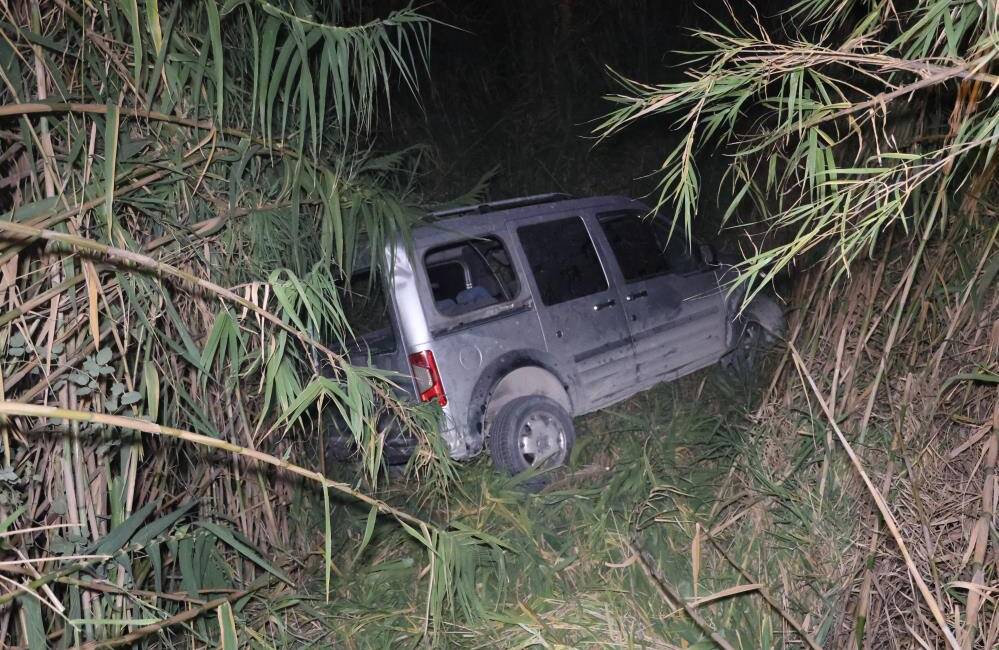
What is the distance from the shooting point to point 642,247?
5.84 meters

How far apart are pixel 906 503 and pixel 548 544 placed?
159 cm

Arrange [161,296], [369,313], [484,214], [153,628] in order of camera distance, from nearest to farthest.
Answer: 1. [153,628]
2. [161,296]
3. [484,214]
4. [369,313]

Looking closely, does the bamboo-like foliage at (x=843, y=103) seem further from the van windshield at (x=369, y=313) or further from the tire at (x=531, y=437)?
the tire at (x=531, y=437)

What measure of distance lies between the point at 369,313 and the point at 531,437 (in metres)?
1.75

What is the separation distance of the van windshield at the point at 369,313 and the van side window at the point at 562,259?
96 cm

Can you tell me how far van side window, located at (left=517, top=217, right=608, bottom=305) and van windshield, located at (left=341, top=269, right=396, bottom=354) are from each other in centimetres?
96

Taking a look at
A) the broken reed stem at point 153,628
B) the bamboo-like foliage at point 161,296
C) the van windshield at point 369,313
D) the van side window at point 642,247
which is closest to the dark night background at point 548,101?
the van side window at point 642,247

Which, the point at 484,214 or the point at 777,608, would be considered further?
the point at 484,214

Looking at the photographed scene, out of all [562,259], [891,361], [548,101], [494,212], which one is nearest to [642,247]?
[562,259]

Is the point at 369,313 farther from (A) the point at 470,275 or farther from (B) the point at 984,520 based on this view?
(B) the point at 984,520

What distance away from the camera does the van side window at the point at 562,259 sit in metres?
5.14

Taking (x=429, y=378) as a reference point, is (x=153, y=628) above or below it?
below

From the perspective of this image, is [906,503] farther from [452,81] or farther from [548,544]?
[452,81]

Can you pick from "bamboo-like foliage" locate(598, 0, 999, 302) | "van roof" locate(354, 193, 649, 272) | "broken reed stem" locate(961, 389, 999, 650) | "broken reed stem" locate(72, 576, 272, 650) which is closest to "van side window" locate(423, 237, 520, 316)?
"van roof" locate(354, 193, 649, 272)
